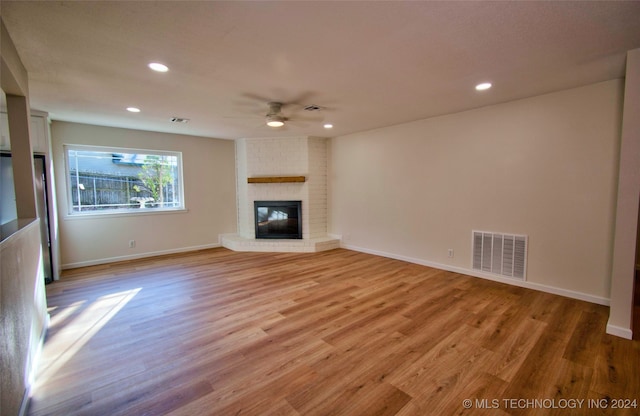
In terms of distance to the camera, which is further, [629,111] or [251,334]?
[251,334]

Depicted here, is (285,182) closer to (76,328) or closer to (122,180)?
(122,180)

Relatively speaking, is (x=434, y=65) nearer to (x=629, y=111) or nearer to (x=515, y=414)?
(x=629, y=111)

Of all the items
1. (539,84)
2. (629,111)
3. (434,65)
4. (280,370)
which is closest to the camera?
(280,370)

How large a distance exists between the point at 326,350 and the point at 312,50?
244 cm

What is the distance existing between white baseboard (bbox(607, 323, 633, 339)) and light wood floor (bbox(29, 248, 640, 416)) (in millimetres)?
69

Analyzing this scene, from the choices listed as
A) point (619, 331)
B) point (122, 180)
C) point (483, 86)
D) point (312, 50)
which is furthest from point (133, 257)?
point (619, 331)

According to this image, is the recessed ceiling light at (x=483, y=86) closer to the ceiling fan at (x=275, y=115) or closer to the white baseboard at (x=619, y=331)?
the ceiling fan at (x=275, y=115)

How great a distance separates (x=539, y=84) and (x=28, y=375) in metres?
5.15

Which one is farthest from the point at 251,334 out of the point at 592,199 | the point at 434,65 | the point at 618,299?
the point at 592,199

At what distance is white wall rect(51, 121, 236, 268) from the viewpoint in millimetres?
4613

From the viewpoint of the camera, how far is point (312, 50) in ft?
7.22

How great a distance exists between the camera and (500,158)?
147 inches

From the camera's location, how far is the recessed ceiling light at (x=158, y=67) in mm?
2441

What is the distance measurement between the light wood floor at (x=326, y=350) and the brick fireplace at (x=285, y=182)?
2.10 meters
